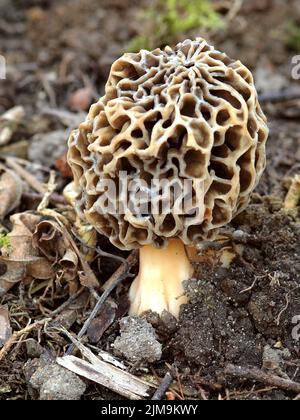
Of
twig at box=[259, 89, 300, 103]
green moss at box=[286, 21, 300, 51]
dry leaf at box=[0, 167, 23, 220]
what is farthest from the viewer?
green moss at box=[286, 21, 300, 51]

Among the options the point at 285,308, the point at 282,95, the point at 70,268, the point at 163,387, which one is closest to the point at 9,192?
the point at 70,268

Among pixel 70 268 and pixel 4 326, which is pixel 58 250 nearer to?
pixel 70 268

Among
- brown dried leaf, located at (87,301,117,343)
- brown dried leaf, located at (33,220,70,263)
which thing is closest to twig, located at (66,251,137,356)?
brown dried leaf, located at (87,301,117,343)

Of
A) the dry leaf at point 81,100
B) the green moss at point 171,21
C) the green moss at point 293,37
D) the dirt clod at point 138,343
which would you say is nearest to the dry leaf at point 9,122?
the dry leaf at point 81,100

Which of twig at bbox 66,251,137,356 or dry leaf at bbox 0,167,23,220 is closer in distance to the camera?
twig at bbox 66,251,137,356

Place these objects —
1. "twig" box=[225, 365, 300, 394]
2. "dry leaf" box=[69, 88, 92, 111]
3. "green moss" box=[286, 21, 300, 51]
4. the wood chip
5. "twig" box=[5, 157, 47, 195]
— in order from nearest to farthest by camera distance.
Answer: "twig" box=[225, 365, 300, 394], the wood chip, "twig" box=[5, 157, 47, 195], "dry leaf" box=[69, 88, 92, 111], "green moss" box=[286, 21, 300, 51]

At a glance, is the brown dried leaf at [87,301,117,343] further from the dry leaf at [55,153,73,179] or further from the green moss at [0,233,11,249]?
the dry leaf at [55,153,73,179]
